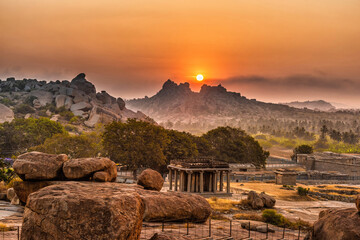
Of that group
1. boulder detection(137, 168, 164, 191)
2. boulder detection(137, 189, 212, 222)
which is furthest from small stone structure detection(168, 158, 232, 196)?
boulder detection(137, 189, 212, 222)

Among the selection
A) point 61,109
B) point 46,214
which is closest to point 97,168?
point 46,214

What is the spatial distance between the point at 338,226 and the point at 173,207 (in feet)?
30.0

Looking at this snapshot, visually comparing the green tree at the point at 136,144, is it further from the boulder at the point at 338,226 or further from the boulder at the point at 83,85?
the boulder at the point at 83,85

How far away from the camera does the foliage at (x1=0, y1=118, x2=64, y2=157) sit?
87375 millimetres

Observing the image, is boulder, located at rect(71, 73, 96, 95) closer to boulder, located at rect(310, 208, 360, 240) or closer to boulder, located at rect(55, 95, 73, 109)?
boulder, located at rect(55, 95, 73, 109)

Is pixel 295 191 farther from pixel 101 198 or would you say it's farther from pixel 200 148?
pixel 101 198

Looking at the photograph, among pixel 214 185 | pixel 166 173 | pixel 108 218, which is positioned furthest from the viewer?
pixel 166 173

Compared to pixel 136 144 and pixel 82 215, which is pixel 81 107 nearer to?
pixel 136 144

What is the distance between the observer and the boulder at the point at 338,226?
1777 cm

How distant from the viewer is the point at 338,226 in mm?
18516

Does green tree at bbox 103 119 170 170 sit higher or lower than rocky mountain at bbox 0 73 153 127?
lower

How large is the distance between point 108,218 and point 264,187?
5594 centimetres

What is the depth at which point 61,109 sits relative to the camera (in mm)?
147875

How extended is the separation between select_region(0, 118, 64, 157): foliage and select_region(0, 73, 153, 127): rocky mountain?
39.6 m
